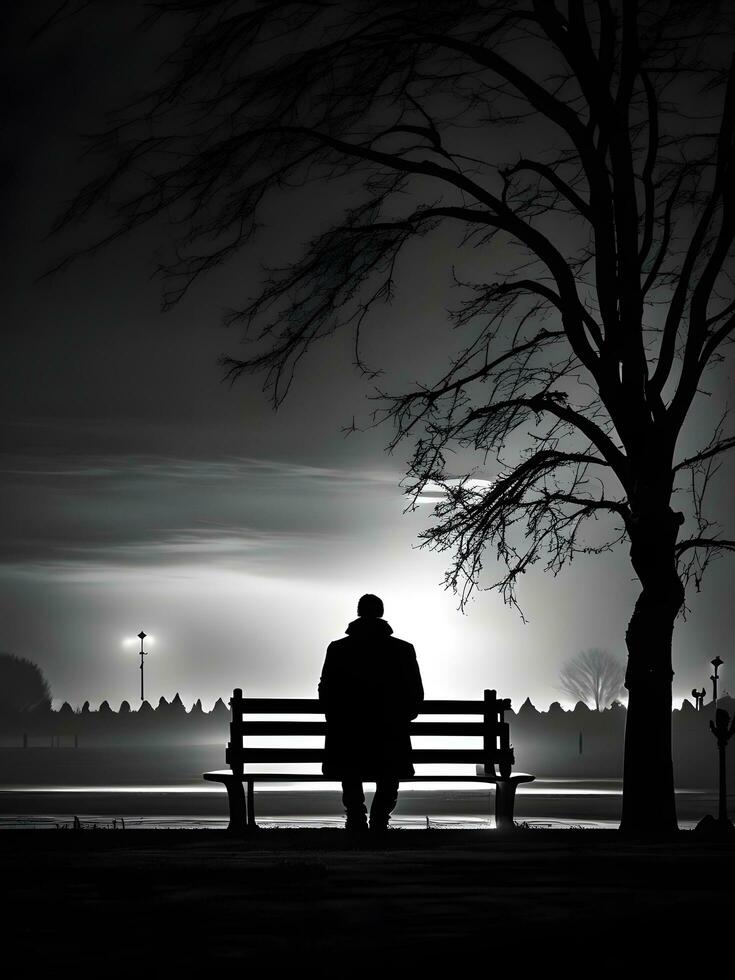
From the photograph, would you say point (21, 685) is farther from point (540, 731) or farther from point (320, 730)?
point (320, 730)

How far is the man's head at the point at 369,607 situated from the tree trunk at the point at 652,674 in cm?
459

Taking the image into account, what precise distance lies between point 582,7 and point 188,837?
9825 mm

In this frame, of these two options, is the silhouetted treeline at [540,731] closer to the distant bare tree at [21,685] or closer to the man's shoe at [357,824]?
the distant bare tree at [21,685]

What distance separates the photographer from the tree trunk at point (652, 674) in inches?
617

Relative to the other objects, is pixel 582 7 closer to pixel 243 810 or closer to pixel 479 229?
pixel 479 229

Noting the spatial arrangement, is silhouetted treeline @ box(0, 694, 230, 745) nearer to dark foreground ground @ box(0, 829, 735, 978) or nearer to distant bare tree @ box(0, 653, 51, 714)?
distant bare tree @ box(0, 653, 51, 714)

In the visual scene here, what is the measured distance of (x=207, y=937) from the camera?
6117 millimetres

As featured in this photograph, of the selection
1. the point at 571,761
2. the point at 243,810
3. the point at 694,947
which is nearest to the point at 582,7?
Answer: the point at 243,810

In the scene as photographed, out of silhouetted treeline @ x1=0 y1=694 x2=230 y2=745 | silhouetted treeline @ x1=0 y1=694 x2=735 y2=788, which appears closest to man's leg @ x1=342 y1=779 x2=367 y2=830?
silhouetted treeline @ x1=0 y1=694 x2=735 y2=788

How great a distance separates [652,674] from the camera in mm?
15695

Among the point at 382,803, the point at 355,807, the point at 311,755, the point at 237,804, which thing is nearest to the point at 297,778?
the point at 311,755

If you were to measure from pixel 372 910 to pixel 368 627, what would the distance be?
519cm

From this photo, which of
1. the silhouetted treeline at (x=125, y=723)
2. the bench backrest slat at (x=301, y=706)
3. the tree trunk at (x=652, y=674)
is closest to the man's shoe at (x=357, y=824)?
the bench backrest slat at (x=301, y=706)

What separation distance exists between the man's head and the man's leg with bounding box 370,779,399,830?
4.51ft
